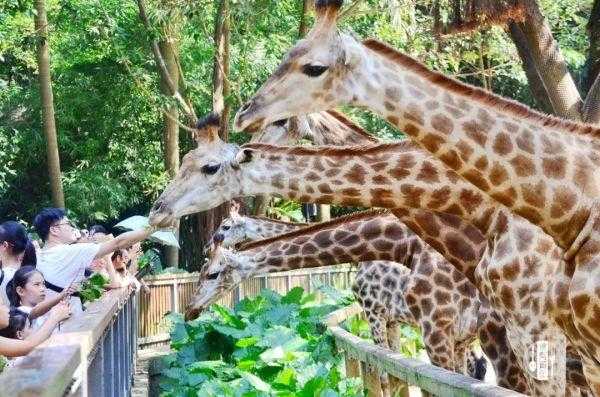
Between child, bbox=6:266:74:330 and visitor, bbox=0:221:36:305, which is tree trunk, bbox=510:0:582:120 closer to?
visitor, bbox=0:221:36:305

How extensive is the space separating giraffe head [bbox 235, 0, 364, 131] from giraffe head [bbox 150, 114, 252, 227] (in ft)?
7.70

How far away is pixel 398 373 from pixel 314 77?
1.73 metres

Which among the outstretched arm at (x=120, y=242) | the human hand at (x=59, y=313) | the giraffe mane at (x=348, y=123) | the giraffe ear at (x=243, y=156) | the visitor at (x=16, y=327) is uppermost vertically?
the giraffe mane at (x=348, y=123)

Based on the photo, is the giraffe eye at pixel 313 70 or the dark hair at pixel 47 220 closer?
the giraffe eye at pixel 313 70

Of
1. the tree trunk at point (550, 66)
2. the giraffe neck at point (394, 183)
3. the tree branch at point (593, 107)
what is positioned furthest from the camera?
the tree trunk at point (550, 66)

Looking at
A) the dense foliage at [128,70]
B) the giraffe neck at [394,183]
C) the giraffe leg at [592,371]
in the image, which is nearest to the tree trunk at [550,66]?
the giraffe neck at [394,183]

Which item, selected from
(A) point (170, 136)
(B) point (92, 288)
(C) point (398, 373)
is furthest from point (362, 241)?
(A) point (170, 136)

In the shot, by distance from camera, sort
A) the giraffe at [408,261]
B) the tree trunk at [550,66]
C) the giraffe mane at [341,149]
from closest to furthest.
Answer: the giraffe mane at [341,149] < the giraffe at [408,261] < the tree trunk at [550,66]

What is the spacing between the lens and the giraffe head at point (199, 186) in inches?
348

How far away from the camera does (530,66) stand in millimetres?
11875

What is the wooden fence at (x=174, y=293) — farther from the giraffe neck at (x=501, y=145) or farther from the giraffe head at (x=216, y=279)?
the giraffe neck at (x=501, y=145)

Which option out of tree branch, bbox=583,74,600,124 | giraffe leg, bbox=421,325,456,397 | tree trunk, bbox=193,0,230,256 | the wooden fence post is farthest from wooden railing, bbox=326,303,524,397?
tree trunk, bbox=193,0,230,256

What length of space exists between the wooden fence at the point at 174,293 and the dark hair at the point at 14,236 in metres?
7.06

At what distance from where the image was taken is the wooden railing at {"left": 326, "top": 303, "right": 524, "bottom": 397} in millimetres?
5330
